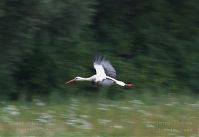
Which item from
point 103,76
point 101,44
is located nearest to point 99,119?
point 103,76

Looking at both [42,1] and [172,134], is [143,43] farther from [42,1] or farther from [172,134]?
[172,134]

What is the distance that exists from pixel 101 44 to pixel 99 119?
7.58 meters

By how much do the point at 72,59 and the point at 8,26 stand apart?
3344 mm

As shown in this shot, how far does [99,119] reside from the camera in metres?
10.8

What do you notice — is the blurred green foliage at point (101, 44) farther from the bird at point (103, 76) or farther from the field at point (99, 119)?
the field at point (99, 119)

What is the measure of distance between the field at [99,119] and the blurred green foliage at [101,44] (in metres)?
2.55

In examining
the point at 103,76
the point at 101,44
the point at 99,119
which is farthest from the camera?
the point at 101,44

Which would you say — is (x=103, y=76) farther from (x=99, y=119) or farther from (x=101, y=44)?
(x=101, y=44)

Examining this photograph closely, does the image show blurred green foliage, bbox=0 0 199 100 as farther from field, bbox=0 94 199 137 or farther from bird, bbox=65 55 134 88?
field, bbox=0 94 199 137

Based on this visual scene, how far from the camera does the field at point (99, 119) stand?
1002cm

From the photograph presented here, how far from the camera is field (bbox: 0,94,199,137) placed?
10.0 meters

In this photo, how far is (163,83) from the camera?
1798 cm

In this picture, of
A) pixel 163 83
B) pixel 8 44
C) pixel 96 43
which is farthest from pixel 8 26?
pixel 163 83

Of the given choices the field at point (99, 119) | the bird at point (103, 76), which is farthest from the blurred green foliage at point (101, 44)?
the field at point (99, 119)
